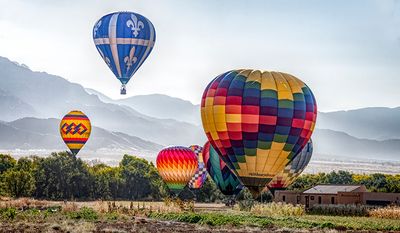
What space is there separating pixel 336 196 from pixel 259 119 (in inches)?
1248

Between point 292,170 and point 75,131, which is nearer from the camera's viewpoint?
point 292,170

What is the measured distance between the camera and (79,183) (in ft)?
351

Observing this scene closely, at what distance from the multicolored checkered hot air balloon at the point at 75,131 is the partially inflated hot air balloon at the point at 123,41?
2589cm

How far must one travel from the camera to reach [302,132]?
192 ft

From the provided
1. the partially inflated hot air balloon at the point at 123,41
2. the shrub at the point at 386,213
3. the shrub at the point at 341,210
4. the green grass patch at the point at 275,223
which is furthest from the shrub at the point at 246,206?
the partially inflated hot air balloon at the point at 123,41

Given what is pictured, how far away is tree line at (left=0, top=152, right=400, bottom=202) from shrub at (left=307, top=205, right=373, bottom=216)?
74.1ft

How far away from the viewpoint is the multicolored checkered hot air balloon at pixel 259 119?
57344 millimetres

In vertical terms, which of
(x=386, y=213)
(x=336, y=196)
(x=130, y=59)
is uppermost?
(x=130, y=59)

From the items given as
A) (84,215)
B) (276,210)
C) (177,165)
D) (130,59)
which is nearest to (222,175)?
(177,165)

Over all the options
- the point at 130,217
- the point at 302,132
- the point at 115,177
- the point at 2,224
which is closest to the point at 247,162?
the point at 302,132

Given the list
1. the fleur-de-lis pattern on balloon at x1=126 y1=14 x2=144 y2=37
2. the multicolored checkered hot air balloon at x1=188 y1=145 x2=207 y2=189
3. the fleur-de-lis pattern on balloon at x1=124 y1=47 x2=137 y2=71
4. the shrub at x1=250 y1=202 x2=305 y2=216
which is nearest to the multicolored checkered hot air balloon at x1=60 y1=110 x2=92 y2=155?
the multicolored checkered hot air balloon at x1=188 y1=145 x2=207 y2=189

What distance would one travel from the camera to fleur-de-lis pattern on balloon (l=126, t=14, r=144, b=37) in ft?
241

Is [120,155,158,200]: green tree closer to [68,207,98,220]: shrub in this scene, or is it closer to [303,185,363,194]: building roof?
[303,185,363,194]: building roof

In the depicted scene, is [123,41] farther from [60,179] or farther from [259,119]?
[60,179]
